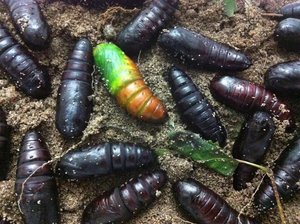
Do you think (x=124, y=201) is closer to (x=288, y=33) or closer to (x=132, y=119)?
(x=132, y=119)

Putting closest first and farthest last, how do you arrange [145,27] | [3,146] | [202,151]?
1. [3,146]
2. [202,151]
3. [145,27]

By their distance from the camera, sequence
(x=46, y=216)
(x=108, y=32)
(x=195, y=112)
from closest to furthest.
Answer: (x=46, y=216) < (x=195, y=112) < (x=108, y=32)

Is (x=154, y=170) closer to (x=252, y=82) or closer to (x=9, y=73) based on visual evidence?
(x=252, y=82)

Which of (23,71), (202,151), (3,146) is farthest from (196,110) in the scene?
(3,146)

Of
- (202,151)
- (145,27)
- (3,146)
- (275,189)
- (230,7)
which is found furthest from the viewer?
(230,7)

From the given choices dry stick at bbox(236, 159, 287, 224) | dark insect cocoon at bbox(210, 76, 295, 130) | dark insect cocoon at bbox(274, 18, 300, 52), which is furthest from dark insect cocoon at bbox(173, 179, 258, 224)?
dark insect cocoon at bbox(274, 18, 300, 52)

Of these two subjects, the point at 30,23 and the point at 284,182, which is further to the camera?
the point at 30,23

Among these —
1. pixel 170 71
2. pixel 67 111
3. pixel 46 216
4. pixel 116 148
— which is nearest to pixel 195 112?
pixel 170 71
